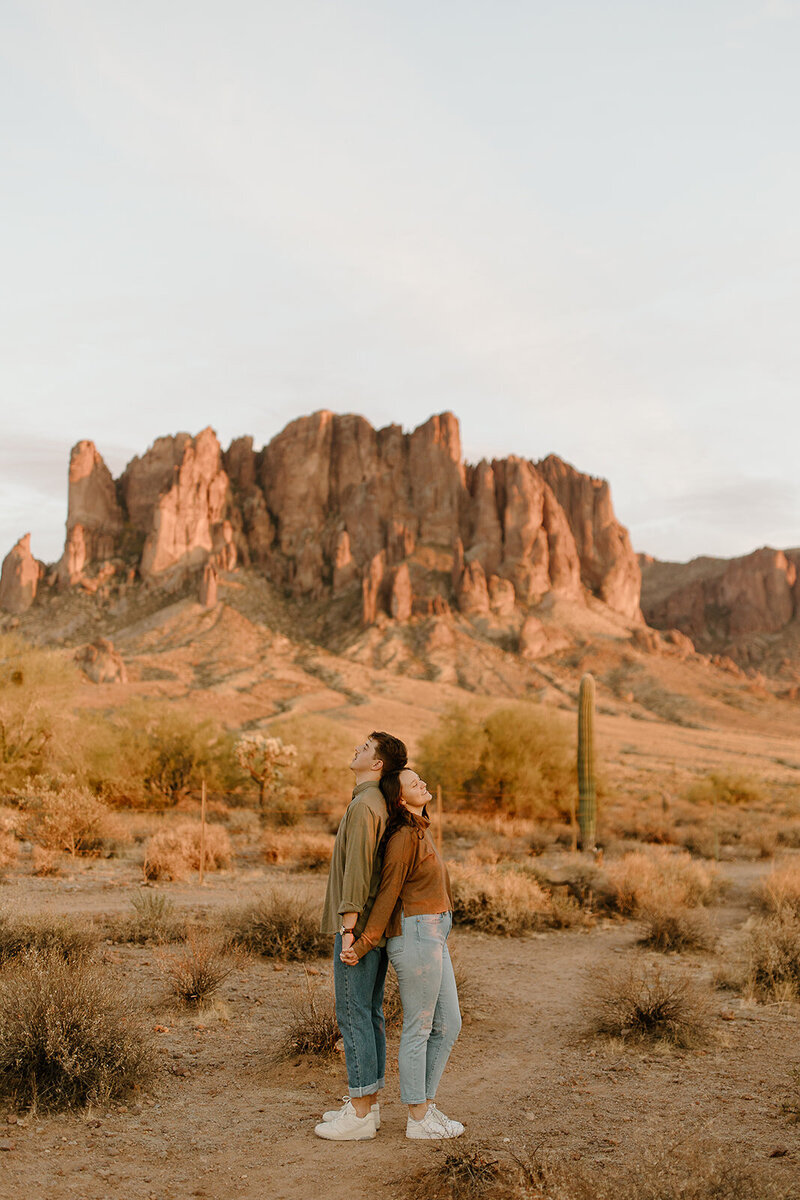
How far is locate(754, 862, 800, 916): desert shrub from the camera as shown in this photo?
11.6m

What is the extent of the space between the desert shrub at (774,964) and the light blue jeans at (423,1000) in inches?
196

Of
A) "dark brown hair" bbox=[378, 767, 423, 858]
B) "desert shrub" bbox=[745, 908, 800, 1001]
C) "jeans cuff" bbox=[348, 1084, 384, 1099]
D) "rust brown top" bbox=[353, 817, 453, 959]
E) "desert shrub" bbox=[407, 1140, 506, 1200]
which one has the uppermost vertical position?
"dark brown hair" bbox=[378, 767, 423, 858]

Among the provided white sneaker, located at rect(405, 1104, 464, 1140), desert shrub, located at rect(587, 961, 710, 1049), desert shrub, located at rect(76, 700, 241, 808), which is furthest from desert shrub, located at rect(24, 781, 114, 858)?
white sneaker, located at rect(405, 1104, 464, 1140)

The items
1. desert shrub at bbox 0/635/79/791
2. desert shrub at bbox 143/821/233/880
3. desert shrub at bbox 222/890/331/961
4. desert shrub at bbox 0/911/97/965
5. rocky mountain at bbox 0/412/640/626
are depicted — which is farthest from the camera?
rocky mountain at bbox 0/412/640/626

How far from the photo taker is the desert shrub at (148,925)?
946cm

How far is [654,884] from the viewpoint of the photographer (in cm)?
1322

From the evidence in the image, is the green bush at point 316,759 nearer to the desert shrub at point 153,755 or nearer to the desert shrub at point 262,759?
the desert shrub at point 262,759

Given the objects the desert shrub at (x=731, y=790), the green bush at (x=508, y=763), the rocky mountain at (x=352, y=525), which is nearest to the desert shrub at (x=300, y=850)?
the green bush at (x=508, y=763)

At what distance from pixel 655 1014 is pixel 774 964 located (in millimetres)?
2108

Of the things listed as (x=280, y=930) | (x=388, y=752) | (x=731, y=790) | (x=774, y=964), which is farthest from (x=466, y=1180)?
(x=731, y=790)

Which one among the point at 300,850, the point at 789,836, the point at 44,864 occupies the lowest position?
the point at 789,836

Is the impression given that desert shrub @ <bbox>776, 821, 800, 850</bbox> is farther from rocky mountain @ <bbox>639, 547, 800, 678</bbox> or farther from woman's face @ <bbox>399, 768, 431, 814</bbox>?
rocky mountain @ <bbox>639, 547, 800, 678</bbox>

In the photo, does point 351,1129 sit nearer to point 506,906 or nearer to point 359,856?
point 359,856

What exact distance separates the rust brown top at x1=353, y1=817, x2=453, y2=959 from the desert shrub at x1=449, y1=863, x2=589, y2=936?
7.05 m
